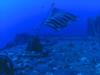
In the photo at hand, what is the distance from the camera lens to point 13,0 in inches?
251

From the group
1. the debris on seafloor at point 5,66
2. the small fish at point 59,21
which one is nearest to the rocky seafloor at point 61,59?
the debris on seafloor at point 5,66

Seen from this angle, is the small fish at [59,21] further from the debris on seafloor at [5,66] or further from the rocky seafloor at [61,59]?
the debris on seafloor at [5,66]

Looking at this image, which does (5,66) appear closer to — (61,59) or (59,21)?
(61,59)

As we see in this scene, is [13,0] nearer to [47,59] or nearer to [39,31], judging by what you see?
[39,31]

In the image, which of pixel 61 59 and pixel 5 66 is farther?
pixel 61 59

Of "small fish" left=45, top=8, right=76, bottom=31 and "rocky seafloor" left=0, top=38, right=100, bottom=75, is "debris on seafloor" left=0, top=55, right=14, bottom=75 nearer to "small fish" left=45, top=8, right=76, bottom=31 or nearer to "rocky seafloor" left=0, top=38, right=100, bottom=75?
"rocky seafloor" left=0, top=38, right=100, bottom=75

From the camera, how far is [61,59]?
12.5ft

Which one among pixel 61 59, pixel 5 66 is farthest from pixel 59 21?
pixel 5 66

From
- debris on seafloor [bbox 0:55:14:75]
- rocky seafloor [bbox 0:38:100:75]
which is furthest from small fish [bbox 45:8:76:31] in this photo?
debris on seafloor [bbox 0:55:14:75]

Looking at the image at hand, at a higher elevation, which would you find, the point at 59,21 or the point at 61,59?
the point at 59,21

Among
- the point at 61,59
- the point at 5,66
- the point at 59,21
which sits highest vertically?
the point at 59,21

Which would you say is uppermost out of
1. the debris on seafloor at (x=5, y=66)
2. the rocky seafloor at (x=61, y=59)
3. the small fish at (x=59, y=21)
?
the small fish at (x=59, y=21)

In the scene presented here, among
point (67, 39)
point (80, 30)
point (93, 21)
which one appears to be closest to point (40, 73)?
point (67, 39)

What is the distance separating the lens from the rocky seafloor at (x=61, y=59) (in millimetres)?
3283
